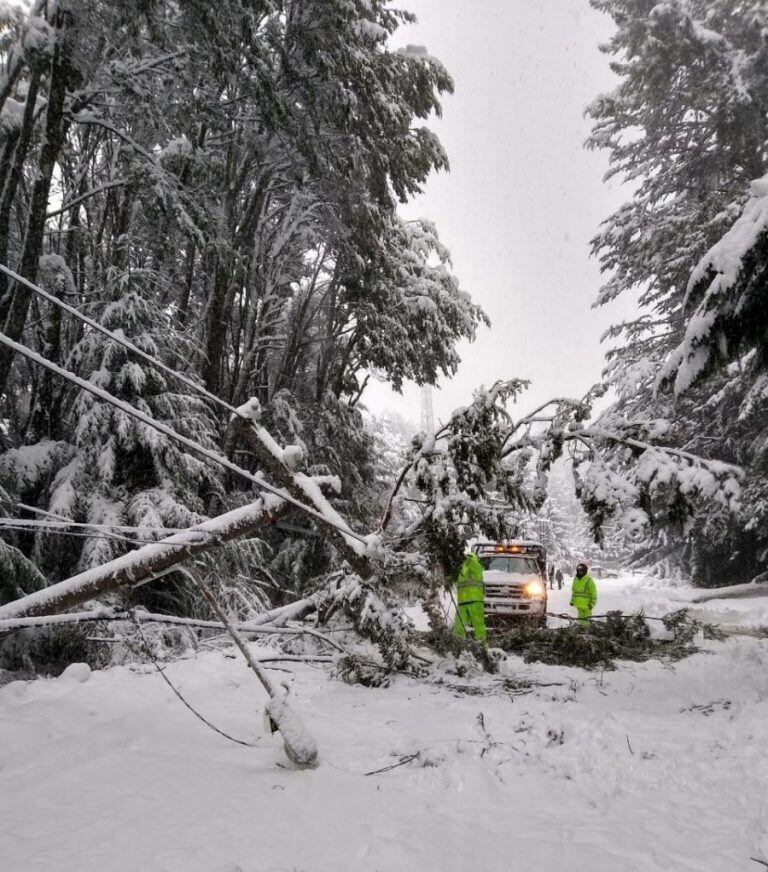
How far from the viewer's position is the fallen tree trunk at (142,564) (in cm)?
326

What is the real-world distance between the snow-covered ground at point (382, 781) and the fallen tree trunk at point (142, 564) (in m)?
0.82

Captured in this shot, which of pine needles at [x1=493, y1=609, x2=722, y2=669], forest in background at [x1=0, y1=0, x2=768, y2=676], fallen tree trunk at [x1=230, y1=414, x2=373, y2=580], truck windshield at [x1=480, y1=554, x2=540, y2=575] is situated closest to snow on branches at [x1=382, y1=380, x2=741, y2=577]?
forest in background at [x1=0, y1=0, x2=768, y2=676]

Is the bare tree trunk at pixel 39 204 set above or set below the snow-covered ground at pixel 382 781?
above

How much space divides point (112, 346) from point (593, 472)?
654cm

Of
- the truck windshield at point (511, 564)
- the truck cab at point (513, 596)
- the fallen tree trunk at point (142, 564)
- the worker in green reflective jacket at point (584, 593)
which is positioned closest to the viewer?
the fallen tree trunk at point (142, 564)

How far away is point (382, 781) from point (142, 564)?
2.00 m

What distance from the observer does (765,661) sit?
6426 mm

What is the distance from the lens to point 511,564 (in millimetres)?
12406

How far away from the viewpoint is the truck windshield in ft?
40.1

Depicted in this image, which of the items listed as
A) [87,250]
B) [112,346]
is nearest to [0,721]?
[112,346]

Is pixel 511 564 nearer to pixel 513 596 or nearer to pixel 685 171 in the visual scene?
pixel 513 596

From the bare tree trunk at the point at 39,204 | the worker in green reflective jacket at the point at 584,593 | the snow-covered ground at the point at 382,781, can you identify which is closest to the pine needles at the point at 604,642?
the snow-covered ground at the point at 382,781

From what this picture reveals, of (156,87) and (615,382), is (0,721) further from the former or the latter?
(615,382)

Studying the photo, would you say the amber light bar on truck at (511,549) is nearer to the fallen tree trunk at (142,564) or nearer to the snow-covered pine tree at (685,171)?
the snow-covered pine tree at (685,171)
